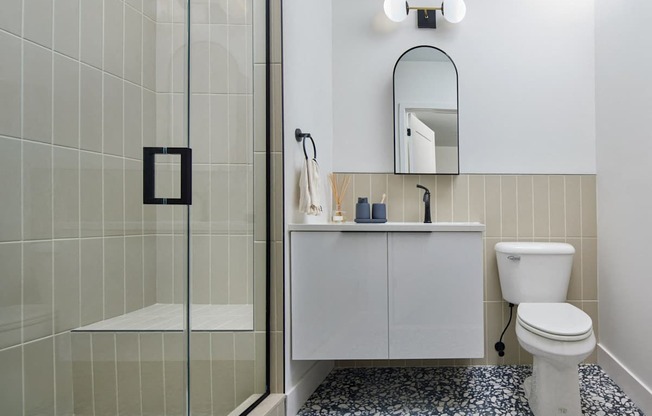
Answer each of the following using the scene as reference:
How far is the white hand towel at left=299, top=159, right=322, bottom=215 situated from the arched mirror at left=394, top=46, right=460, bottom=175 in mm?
644

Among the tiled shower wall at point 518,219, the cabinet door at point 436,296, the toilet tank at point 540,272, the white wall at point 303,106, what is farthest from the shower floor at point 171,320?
the toilet tank at point 540,272

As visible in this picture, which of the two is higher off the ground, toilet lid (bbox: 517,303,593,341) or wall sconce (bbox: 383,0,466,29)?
wall sconce (bbox: 383,0,466,29)

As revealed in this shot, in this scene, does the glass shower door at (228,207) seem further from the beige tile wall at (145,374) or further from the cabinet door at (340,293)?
the cabinet door at (340,293)

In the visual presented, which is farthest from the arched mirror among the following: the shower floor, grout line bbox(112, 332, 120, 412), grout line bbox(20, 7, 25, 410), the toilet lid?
grout line bbox(20, 7, 25, 410)

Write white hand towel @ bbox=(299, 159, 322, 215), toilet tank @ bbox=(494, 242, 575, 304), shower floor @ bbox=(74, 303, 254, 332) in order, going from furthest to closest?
toilet tank @ bbox=(494, 242, 575, 304) < white hand towel @ bbox=(299, 159, 322, 215) < shower floor @ bbox=(74, 303, 254, 332)

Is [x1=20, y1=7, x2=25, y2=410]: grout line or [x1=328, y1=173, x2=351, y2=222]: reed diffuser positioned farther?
[x1=328, y1=173, x2=351, y2=222]: reed diffuser

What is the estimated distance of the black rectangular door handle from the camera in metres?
1.26

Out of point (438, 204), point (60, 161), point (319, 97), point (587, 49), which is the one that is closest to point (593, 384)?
point (438, 204)

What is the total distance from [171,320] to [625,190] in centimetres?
217

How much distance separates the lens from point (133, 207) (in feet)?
4.50

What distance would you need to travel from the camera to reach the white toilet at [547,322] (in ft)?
4.88

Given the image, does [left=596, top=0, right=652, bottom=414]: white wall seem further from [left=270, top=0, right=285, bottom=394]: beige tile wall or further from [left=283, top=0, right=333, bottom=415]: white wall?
[left=270, top=0, right=285, bottom=394]: beige tile wall

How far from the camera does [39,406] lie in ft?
3.52

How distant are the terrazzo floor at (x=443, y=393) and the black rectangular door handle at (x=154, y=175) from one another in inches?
44.1
